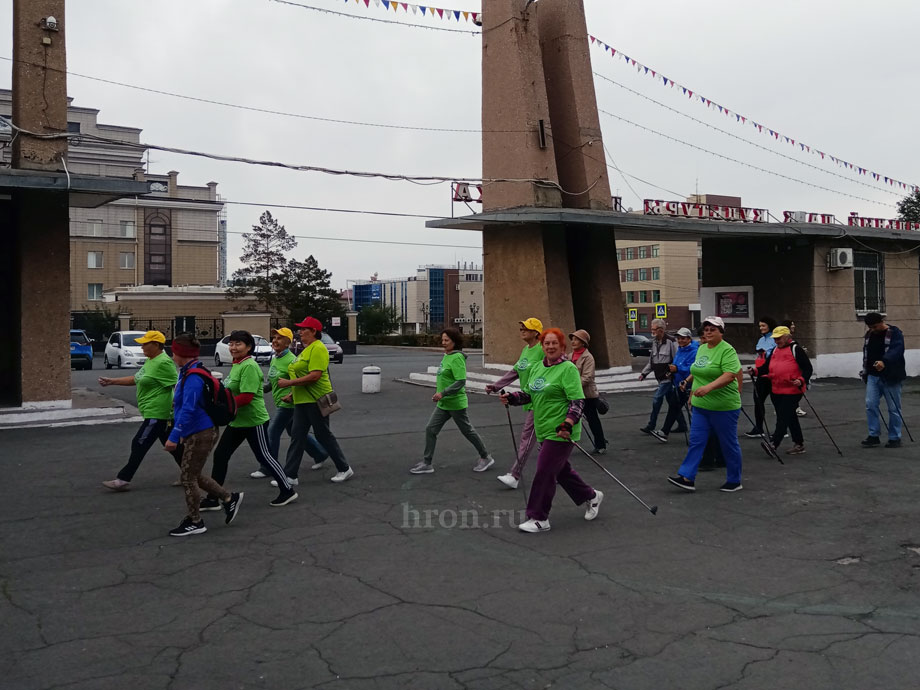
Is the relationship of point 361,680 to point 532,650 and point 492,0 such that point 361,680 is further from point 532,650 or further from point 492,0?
point 492,0

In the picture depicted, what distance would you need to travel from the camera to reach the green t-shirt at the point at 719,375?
8.10 metres

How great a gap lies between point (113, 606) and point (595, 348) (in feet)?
54.0

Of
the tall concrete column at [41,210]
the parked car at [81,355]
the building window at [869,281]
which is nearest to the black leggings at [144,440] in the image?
the tall concrete column at [41,210]

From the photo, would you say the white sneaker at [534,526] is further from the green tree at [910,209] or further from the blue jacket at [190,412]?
the green tree at [910,209]

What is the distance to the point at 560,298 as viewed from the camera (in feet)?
62.8

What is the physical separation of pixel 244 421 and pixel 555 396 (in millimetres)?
3070

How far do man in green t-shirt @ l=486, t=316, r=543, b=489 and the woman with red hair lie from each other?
4.15 feet

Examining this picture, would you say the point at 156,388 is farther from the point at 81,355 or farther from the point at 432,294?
the point at 432,294

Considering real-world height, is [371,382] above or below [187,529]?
above

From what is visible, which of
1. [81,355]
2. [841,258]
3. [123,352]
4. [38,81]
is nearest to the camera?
[38,81]

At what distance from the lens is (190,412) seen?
671 cm

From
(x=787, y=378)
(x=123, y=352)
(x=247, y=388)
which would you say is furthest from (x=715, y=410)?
(x=123, y=352)

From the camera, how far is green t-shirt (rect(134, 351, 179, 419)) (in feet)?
27.8

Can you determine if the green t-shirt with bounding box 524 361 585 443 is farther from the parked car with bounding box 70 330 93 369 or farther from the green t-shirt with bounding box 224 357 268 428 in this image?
the parked car with bounding box 70 330 93 369
